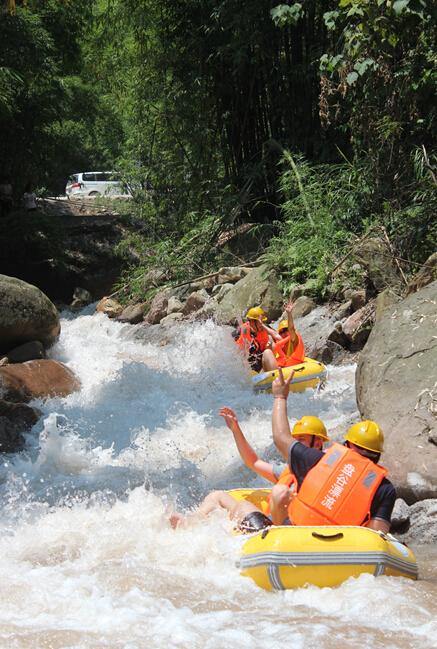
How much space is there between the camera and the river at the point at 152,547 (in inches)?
134

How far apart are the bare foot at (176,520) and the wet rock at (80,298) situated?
11680mm

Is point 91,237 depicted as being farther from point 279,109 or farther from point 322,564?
point 322,564

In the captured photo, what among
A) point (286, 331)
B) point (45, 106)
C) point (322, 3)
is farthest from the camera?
point (45, 106)

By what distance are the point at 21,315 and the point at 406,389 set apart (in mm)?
5982

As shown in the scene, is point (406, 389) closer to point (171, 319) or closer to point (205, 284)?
point (171, 319)

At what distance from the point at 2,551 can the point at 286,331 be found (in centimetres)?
471

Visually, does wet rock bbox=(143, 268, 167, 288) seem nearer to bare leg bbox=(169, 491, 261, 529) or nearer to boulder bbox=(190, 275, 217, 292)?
boulder bbox=(190, 275, 217, 292)

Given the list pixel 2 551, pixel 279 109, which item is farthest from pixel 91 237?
pixel 2 551

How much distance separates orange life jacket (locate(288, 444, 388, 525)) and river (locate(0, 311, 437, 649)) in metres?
0.35

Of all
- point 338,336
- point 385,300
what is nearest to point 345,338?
point 338,336

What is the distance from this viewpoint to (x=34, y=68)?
14406 mm

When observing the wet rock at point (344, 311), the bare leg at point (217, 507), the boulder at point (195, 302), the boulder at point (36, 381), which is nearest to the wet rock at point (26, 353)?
the boulder at point (36, 381)

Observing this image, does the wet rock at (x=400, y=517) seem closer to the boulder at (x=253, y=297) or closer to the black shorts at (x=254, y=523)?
the black shorts at (x=254, y=523)

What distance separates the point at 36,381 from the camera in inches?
344
